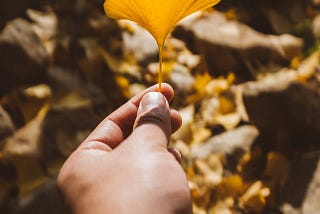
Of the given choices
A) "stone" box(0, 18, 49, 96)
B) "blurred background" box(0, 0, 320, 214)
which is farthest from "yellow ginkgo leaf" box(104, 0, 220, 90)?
"stone" box(0, 18, 49, 96)

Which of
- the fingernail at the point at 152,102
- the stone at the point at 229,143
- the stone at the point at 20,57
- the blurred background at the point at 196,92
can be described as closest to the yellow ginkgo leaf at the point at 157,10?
the fingernail at the point at 152,102

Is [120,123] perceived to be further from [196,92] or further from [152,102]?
[196,92]

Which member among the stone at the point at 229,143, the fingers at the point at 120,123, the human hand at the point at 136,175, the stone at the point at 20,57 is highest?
the human hand at the point at 136,175

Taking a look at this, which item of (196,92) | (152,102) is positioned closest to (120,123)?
(152,102)

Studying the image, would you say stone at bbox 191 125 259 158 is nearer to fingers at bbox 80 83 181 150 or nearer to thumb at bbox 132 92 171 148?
fingers at bbox 80 83 181 150

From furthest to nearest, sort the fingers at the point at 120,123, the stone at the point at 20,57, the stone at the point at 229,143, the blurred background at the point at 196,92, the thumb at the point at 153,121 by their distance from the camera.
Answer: the stone at the point at 20,57
the stone at the point at 229,143
the blurred background at the point at 196,92
the fingers at the point at 120,123
the thumb at the point at 153,121

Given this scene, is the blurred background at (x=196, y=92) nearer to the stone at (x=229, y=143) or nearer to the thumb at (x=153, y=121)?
the stone at (x=229, y=143)

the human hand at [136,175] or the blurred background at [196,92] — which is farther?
the blurred background at [196,92]

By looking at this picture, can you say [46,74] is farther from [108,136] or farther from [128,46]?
[108,136]

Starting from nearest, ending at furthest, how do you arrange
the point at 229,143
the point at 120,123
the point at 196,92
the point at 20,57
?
the point at 120,123
the point at 229,143
the point at 20,57
the point at 196,92
